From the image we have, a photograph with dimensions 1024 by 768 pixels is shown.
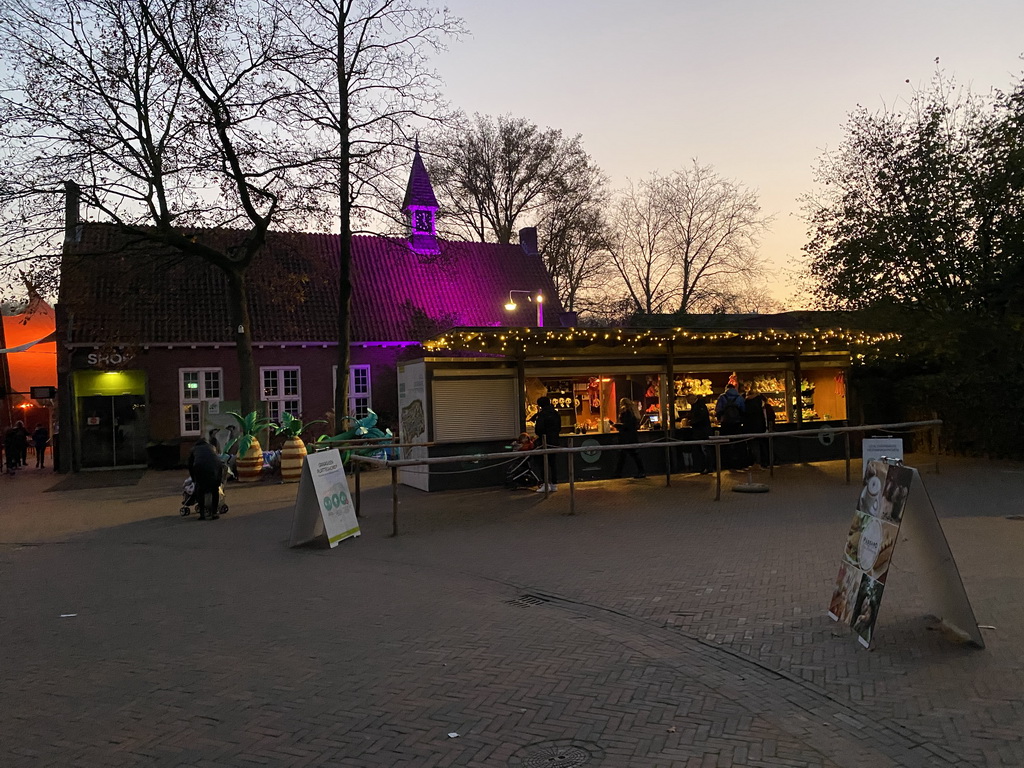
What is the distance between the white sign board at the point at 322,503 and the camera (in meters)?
10.0

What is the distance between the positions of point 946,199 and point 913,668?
16.1 meters

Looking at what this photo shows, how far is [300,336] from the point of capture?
26.3 meters

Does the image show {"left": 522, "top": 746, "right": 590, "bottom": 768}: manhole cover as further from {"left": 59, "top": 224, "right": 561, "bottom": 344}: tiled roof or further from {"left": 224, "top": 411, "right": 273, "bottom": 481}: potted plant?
{"left": 59, "top": 224, "right": 561, "bottom": 344}: tiled roof

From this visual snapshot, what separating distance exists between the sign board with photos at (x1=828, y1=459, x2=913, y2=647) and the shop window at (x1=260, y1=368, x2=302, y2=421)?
2243cm

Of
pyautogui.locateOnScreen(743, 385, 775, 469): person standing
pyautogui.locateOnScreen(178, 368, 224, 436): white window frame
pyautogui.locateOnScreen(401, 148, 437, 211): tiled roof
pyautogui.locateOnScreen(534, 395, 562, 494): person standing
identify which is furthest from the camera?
pyautogui.locateOnScreen(401, 148, 437, 211): tiled roof

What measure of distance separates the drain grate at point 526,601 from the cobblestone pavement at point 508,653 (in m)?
0.04

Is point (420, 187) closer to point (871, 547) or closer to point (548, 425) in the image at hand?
point (548, 425)

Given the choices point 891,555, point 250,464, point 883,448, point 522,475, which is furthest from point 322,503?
point 250,464

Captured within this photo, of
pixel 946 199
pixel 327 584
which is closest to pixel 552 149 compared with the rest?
pixel 946 199

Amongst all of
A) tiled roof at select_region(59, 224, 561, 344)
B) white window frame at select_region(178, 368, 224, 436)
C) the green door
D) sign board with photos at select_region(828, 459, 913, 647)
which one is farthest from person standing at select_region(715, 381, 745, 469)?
the green door

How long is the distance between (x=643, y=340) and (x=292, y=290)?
1074 cm

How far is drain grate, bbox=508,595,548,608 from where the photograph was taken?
280 inches

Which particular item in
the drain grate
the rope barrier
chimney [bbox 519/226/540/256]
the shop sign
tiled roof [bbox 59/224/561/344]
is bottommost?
the drain grate

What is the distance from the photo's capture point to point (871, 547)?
561 centimetres
